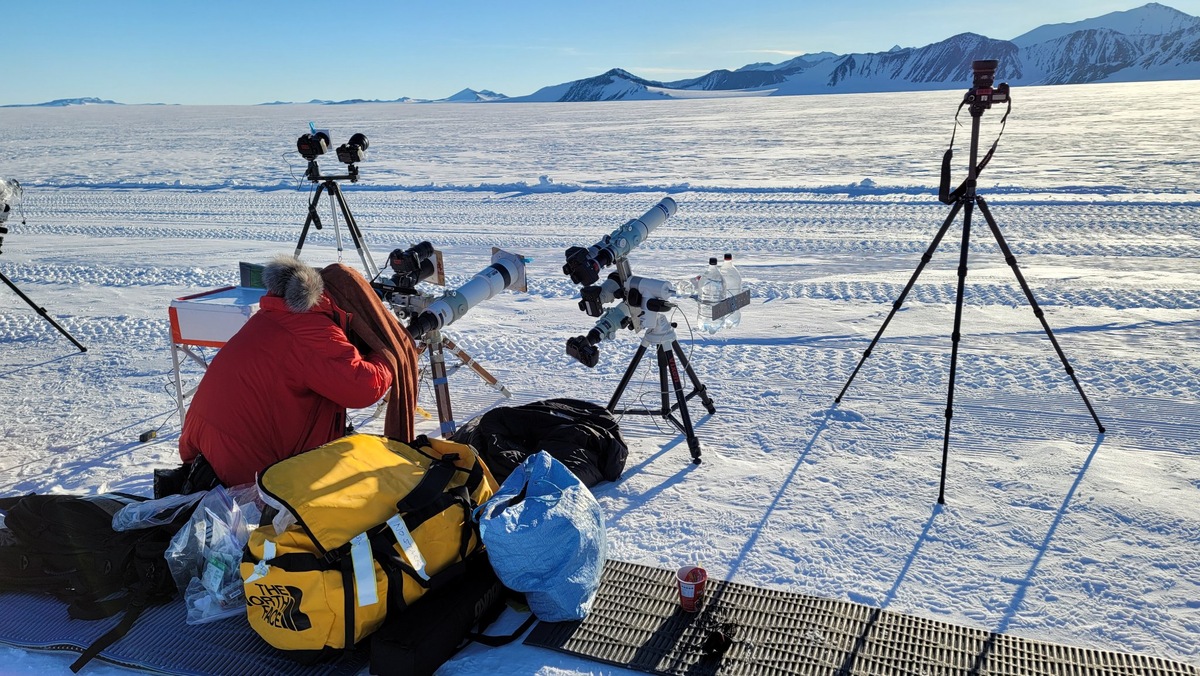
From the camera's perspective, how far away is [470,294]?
453cm

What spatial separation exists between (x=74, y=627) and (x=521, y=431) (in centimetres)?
226

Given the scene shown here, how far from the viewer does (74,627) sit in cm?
A: 325

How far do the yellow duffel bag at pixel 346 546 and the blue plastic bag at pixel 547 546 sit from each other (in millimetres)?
Answer: 201

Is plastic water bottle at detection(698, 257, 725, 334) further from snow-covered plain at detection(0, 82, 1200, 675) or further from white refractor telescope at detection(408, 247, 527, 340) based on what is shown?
white refractor telescope at detection(408, 247, 527, 340)

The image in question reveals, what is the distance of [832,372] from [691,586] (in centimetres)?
301

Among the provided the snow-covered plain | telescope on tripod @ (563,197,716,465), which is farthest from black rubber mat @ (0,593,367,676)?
telescope on tripod @ (563,197,716,465)

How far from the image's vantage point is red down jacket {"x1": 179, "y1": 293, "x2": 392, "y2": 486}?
12.0ft

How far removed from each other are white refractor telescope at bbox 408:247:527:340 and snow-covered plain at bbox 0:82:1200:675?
1179 millimetres

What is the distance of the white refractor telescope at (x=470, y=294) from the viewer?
4184 millimetres

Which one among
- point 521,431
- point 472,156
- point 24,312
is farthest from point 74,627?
point 472,156

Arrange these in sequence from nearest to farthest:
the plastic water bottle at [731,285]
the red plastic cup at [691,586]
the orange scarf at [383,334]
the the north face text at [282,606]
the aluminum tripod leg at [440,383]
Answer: the the north face text at [282,606]
the red plastic cup at [691,586]
the orange scarf at [383,334]
the plastic water bottle at [731,285]
the aluminum tripod leg at [440,383]

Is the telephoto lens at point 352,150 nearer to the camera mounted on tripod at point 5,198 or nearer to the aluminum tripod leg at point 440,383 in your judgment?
the camera mounted on tripod at point 5,198

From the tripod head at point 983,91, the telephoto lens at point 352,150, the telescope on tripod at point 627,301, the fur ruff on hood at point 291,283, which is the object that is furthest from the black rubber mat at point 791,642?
the telephoto lens at point 352,150

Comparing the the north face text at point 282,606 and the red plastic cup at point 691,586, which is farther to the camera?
the red plastic cup at point 691,586
